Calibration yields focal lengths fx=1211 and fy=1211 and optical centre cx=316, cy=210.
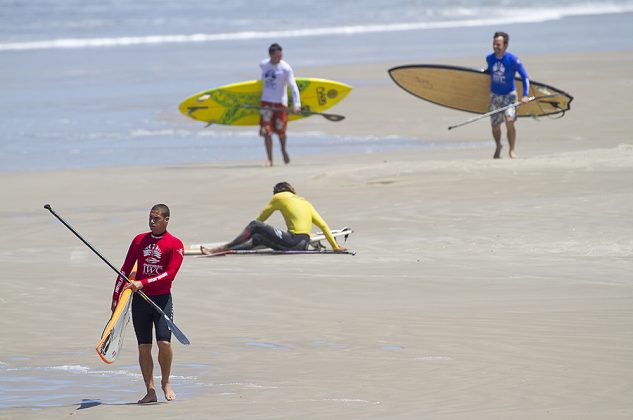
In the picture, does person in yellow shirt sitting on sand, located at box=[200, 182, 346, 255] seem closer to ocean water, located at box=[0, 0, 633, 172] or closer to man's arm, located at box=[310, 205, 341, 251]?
man's arm, located at box=[310, 205, 341, 251]

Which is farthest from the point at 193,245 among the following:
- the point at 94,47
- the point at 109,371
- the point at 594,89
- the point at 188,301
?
the point at 94,47

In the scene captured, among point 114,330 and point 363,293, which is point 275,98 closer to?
point 363,293

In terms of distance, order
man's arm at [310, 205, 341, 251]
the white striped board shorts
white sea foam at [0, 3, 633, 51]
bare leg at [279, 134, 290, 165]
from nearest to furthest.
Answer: man's arm at [310, 205, 341, 251]
the white striped board shorts
bare leg at [279, 134, 290, 165]
white sea foam at [0, 3, 633, 51]

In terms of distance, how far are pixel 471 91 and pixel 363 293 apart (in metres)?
8.52

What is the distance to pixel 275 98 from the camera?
16344 millimetres

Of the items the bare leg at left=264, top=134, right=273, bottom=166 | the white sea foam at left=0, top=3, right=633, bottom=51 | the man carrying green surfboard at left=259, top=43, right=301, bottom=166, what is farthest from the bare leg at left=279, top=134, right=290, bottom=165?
the white sea foam at left=0, top=3, right=633, bottom=51

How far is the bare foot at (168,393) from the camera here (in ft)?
20.9

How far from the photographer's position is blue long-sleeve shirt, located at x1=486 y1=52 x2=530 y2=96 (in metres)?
14.9

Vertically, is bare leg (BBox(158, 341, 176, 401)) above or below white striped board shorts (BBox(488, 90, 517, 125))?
above

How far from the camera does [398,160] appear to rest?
16719 mm

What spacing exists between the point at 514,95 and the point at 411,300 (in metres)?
6.89

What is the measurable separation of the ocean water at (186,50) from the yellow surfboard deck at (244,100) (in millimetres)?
591

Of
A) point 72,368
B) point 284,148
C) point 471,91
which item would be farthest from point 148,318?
point 471,91

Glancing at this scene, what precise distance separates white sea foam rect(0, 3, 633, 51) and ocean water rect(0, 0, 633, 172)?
0.26ft
